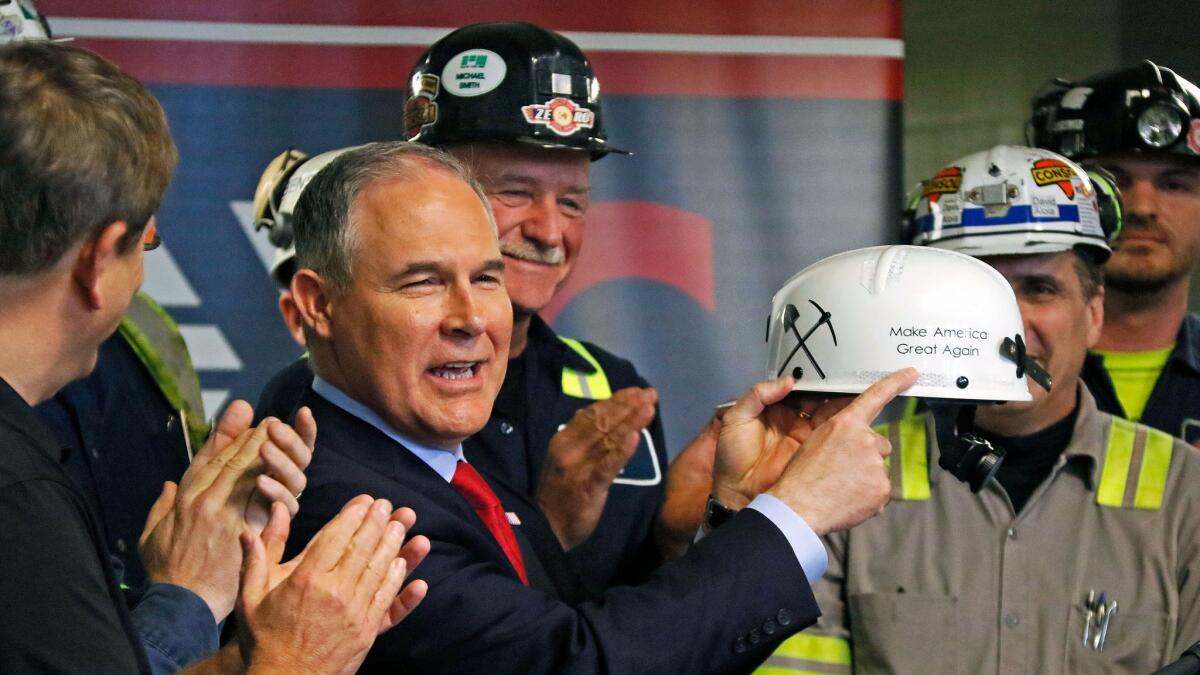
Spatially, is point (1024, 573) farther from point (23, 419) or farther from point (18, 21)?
point (18, 21)

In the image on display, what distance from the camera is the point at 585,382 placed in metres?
3.79

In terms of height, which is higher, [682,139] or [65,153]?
[65,153]

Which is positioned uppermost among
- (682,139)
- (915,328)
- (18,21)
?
(18,21)

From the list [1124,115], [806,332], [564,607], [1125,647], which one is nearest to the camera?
[564,607]

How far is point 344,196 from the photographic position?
2678 millimetres

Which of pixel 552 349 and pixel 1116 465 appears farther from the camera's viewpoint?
pixel 552 349

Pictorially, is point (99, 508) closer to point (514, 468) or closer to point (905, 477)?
point (514, 468)

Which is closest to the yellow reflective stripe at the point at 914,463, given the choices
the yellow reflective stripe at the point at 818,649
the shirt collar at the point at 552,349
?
the yellow reflective stripe at the point at 818,649

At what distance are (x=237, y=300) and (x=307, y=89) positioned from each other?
0.60 metres

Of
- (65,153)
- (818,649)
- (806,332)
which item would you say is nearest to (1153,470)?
(818,649)

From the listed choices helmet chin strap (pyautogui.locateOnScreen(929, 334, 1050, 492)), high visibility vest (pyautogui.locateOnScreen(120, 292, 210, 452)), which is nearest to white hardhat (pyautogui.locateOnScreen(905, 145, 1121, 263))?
helmet chin strap (pyautogui.locateOnScreen(929, 334, 1050, 492))

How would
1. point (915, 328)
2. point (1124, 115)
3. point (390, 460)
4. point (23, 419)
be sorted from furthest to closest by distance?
1. point (1124, 115)
2. point (915, 328)
3. point (390, 460)
4. point (23, 419)

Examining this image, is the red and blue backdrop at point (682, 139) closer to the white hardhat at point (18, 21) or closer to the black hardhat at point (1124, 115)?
the black hardhat at point (1124, 115)

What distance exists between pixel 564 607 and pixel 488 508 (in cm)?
31
